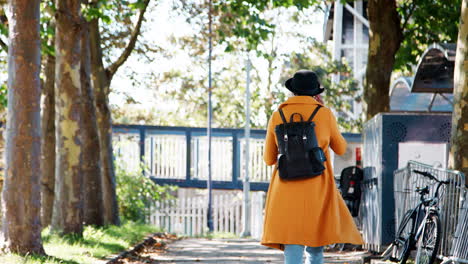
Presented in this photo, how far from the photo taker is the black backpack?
7172 mm

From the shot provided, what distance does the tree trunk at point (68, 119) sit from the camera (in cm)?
1455

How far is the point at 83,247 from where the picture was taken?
1333cm

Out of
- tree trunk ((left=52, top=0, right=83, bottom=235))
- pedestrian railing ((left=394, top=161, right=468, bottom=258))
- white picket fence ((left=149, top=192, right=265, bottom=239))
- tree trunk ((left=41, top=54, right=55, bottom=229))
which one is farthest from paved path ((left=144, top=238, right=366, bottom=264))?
white picket fence ((left=149, top=192, right=265, bottom=239))

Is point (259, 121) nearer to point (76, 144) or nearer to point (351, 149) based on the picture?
point (351, 149)

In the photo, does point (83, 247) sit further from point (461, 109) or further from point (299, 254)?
point (299, 254)

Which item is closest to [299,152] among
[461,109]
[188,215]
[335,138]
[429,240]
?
[335,138]

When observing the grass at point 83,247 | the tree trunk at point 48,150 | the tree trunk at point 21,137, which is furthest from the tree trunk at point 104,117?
the tree trunk at point 21,137

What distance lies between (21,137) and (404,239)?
4659 millimetres

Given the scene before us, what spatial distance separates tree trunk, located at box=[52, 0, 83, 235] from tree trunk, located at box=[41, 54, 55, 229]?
5401 mm

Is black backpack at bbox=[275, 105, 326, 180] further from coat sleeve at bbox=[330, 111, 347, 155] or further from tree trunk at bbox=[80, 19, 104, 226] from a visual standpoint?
tree trunk at bbox=[80, 19, 104, 226]

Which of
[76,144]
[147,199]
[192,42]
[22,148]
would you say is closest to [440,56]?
[76,144]

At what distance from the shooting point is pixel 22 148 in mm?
11117

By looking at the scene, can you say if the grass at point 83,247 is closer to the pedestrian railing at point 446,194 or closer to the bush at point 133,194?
the pedestrian railing at point 446,194

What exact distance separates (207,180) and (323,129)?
29310 millimetres
